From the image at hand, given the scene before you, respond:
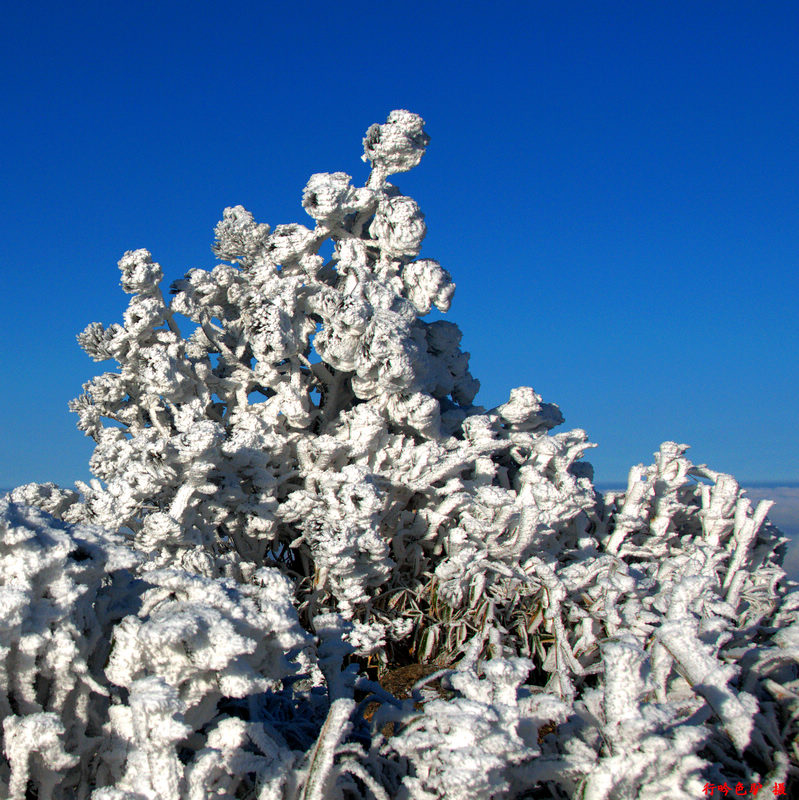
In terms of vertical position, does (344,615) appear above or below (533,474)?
below

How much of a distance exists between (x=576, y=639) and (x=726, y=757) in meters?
1.98

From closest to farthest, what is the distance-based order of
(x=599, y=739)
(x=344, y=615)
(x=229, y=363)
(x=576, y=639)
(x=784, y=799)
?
(x=599, y=739) → (x=784, y=799) → (x=576, y=639) → (x=344, y=615) → (x=229, y=363)

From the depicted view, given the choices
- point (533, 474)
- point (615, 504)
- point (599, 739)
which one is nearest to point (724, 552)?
point (615, 504)

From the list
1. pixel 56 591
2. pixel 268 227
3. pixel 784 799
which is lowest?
pixel 784 799

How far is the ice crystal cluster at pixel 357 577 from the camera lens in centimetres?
262

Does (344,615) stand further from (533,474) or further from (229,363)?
(229,363)

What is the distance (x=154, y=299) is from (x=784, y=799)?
217 inches

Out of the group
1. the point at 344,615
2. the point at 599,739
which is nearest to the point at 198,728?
the point at 599,739

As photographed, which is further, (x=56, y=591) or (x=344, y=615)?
(x=344, y=615)

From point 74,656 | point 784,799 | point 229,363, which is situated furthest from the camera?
point 229,363

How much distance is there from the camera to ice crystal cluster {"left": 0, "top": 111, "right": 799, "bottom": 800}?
2.62 meters

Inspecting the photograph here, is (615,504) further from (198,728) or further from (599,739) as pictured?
(198,728)

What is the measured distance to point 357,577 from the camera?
557 cm

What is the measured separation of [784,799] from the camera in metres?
3.28
